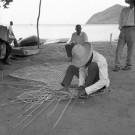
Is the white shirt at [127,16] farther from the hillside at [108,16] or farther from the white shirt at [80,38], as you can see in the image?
the hillside at [108,16]

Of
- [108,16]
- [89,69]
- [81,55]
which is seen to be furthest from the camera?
[108,16]

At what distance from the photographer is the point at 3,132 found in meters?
3.06

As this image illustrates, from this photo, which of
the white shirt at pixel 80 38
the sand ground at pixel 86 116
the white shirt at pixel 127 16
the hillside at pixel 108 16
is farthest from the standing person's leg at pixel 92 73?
the hillside at pixel 108 16

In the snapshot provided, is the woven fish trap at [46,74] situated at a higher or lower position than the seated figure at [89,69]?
lower

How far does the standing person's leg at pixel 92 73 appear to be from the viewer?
3893 millimetres

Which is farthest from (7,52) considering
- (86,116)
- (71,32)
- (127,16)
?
(71,32)

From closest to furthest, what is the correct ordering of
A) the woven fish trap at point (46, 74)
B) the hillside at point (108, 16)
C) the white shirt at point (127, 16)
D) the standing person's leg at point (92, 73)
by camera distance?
the standing person's leg at point (92, 73) → the woven fish trap at point (46, 74) → the white shirt at point (127, 16) → the hillside at point (108, 16)

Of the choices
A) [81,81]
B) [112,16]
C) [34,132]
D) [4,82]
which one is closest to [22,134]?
[34,132]

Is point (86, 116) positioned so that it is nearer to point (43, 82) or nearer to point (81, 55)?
point (81, 55)

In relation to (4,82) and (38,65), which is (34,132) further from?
(38,65)

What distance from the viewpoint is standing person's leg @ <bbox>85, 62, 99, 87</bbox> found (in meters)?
3.89

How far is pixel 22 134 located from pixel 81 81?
1392mm

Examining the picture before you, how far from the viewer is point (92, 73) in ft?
12.9

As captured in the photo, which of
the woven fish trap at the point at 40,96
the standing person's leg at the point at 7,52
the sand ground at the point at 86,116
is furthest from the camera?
the standing person's leg at the point at 7,52
